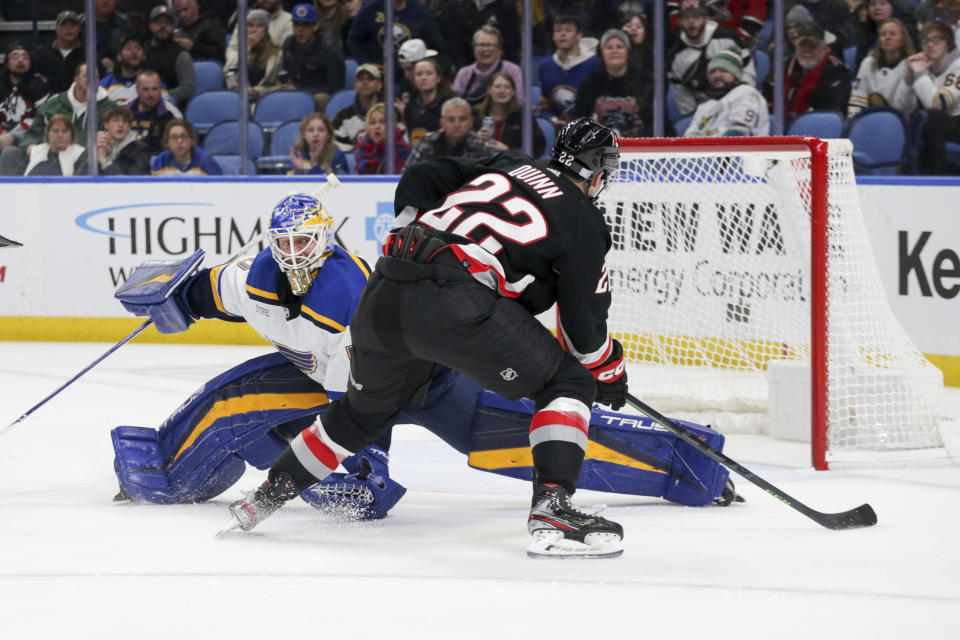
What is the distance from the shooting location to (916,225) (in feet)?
18.4

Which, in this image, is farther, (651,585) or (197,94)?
(197,94)

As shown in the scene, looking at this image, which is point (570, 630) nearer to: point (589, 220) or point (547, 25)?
point (589, 220)

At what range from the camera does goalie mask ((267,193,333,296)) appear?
10.7 feet

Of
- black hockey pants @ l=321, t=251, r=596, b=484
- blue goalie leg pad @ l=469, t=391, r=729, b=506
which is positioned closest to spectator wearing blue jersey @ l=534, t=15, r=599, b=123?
blue goalie leg pad @ l=469, t=391, r=729, b=506

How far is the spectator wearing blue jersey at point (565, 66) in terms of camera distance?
23.6 ft

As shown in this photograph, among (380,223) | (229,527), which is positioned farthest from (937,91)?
(229,527)

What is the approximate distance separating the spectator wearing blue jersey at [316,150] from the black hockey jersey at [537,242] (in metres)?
4.63

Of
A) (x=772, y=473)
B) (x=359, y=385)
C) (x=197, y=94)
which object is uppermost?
(x=197, y=94)

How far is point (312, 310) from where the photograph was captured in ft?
10.8

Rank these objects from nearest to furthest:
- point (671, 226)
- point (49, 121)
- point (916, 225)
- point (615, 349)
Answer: point (615, 349)
point (671, 226)
point (916, 225)
point (49, 121)

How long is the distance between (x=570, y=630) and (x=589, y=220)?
894 millimetres

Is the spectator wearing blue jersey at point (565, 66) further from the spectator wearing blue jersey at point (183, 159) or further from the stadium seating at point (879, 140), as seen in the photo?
the spectator wearing blue jersey at point (183, 159)

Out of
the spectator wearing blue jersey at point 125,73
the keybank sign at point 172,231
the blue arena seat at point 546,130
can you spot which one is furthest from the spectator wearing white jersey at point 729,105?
the spectator wearing blue jersey at point 125,73

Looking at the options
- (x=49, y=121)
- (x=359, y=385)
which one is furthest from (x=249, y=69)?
(x=359, y=385)
